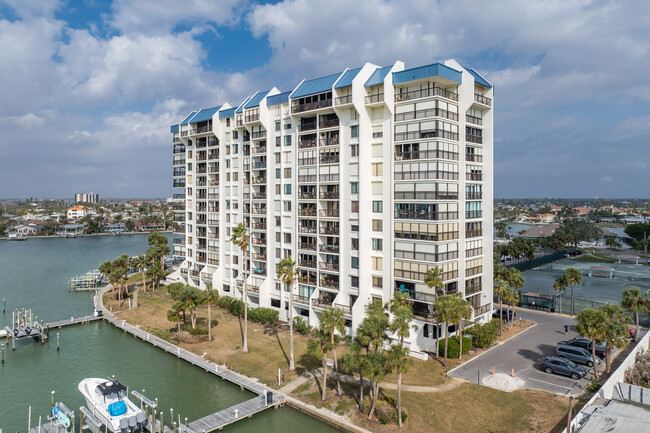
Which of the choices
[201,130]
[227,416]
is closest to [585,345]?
[227,416]

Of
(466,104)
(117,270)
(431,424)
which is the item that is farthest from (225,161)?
(431,424)

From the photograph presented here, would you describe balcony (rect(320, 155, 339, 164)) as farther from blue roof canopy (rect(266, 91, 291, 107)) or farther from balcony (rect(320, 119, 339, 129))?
blue roof canopy (rect(266, 91, 291, 107))

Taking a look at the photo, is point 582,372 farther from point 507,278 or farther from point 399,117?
point 399,117

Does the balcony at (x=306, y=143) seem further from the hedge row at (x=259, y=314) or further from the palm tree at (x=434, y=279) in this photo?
the hedge row at (x=259, y=314)

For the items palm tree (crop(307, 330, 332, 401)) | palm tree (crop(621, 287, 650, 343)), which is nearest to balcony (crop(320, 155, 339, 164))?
palm tree (crop(307, 330, 332, 401))

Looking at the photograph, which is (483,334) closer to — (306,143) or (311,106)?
(306,143)

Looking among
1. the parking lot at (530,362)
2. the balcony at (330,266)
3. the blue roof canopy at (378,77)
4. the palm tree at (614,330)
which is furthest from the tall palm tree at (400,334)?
Answer: the blue roof canopy at (378,77)
